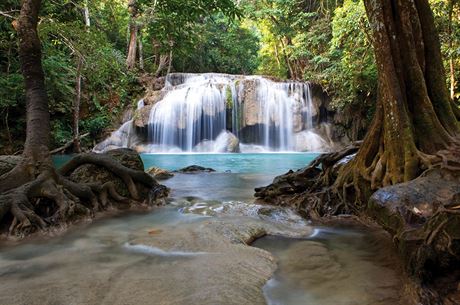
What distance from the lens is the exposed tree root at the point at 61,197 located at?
4230 millimetres

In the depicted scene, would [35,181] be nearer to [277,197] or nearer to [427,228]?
[277,197]

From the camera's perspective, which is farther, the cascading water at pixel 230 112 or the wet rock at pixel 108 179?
the cascading water at pixel 230 112

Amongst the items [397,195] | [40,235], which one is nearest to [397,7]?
[397,195]

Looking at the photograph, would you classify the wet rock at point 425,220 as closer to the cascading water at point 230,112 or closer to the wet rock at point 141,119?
the cascading water at point 230,112

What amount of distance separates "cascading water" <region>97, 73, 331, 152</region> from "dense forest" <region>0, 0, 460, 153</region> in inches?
76.2

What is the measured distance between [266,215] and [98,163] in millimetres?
2933

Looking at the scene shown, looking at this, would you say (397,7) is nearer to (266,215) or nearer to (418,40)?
(418,40)

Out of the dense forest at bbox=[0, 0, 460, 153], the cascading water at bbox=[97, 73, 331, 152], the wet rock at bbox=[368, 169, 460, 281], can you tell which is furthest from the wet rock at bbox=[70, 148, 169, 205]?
Answer: the cascading water at bbox=[97, 73, 331, 152]

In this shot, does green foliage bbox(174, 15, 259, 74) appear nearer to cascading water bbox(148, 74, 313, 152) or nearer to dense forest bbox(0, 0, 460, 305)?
cascading water bbox(148, 74, 313, 152)

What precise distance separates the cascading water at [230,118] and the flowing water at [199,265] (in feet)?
53.2

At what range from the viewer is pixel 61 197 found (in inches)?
186

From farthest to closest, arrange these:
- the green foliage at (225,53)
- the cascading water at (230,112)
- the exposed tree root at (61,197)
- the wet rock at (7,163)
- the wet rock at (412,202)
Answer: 1. the green foliage at (225,53)
2. the cascading water at (230,112)
3. the wet rock at (7,163)
4. the exposed tree root at (61,197)
5. the wet rock at (412,202)

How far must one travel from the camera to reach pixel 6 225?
4.28 meters

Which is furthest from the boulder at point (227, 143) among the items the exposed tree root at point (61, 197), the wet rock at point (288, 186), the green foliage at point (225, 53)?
the exposed tree root at point (61, 197)
